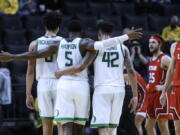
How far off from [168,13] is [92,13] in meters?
2.37

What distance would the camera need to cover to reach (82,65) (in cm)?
991

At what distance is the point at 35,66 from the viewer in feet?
35.3

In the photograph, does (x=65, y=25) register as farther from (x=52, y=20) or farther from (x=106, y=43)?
(x=106, y=43)

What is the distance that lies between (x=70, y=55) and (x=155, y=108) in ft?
9.31

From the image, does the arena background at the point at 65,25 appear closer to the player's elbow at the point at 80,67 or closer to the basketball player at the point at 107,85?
the basketball player at the point at 107,85

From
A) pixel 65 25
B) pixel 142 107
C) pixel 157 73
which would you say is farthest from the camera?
pixel 65 25

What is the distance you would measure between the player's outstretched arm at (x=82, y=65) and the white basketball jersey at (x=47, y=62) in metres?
0.36

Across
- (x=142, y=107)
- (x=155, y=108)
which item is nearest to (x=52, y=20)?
(x=155, y=108)

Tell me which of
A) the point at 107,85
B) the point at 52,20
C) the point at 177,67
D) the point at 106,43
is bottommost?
the point at 107,85

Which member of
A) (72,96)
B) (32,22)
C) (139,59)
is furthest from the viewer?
(32,22)

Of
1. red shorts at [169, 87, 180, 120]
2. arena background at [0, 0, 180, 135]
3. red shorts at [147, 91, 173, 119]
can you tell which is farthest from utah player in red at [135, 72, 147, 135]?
red shorts at [169, 87, 180, 120]

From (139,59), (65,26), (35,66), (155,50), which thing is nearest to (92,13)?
(65,26)

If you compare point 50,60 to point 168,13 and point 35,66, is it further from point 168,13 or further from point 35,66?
point 168,13

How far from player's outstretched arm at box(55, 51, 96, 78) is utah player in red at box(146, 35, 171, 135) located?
2.41 meters
